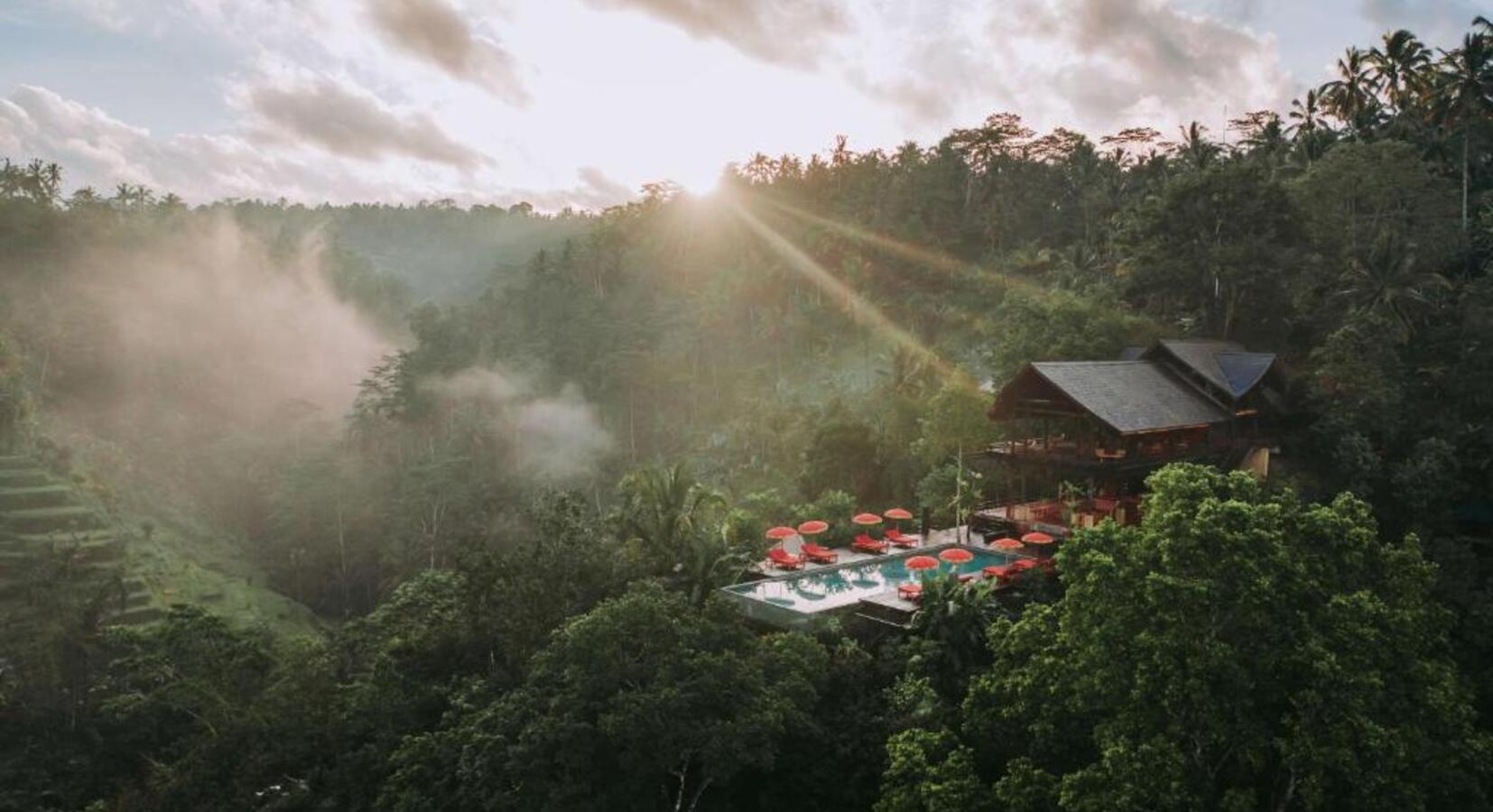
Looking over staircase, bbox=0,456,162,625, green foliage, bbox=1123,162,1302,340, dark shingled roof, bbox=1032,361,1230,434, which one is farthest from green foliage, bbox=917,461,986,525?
staircase, bbox=0,456,162,625

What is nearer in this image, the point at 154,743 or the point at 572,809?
the point at 572,809

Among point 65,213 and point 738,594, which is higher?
point 65,213

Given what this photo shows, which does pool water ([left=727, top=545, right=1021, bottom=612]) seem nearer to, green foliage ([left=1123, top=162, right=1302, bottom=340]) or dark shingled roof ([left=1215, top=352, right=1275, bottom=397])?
dark shingled roof ([left=1215, top=352, right=1275, bottom=397])

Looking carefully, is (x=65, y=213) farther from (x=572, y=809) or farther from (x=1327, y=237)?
(x=1327, y=237)

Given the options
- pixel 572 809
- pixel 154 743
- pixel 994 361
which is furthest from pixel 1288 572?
pixel 154 743

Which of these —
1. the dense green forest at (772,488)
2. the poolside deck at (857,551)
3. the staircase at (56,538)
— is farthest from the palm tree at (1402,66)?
the staircase at (56,538)

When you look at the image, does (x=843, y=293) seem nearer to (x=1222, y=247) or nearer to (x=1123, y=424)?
(x=1222, y=247)

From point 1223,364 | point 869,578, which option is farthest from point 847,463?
point 1223,364

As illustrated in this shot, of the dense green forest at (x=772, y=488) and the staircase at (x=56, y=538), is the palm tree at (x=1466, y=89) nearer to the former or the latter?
the dense green forest at (x=772, y=488)
